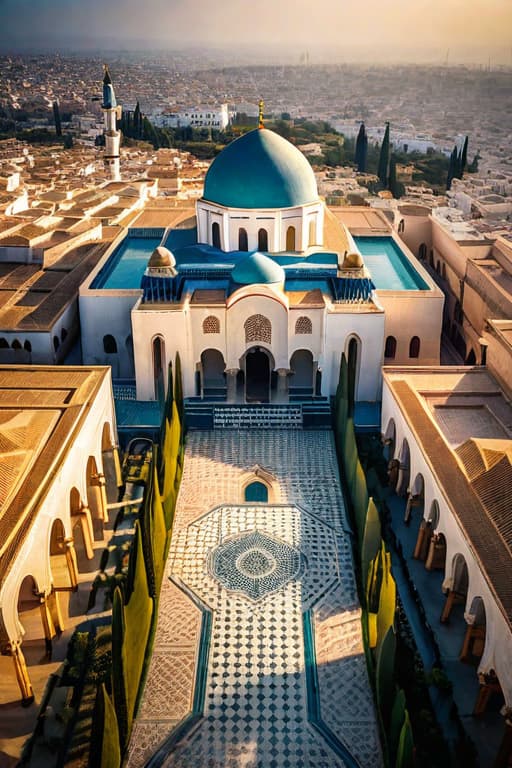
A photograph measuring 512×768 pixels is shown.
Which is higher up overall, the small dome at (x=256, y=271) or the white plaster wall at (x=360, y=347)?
the small dome at (x=256, y=271)

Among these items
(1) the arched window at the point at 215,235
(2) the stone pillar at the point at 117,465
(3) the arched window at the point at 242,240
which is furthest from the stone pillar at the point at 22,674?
(1) the arched window at the point at 215,235

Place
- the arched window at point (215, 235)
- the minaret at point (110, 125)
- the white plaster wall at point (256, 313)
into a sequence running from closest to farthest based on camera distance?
the white plaster wall at point (256, 313) → the arched window at point (215, 235) → the minaret at point (110, 125)

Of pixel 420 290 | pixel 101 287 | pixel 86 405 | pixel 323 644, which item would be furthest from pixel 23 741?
pixel 420 290

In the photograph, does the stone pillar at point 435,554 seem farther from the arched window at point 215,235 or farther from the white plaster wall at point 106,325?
the arched window at point 215,235

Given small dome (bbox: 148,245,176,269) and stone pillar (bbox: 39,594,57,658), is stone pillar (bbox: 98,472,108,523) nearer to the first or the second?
stone pillar (bbox: 39,594,57,658)

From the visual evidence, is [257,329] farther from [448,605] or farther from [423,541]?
[448,605]
